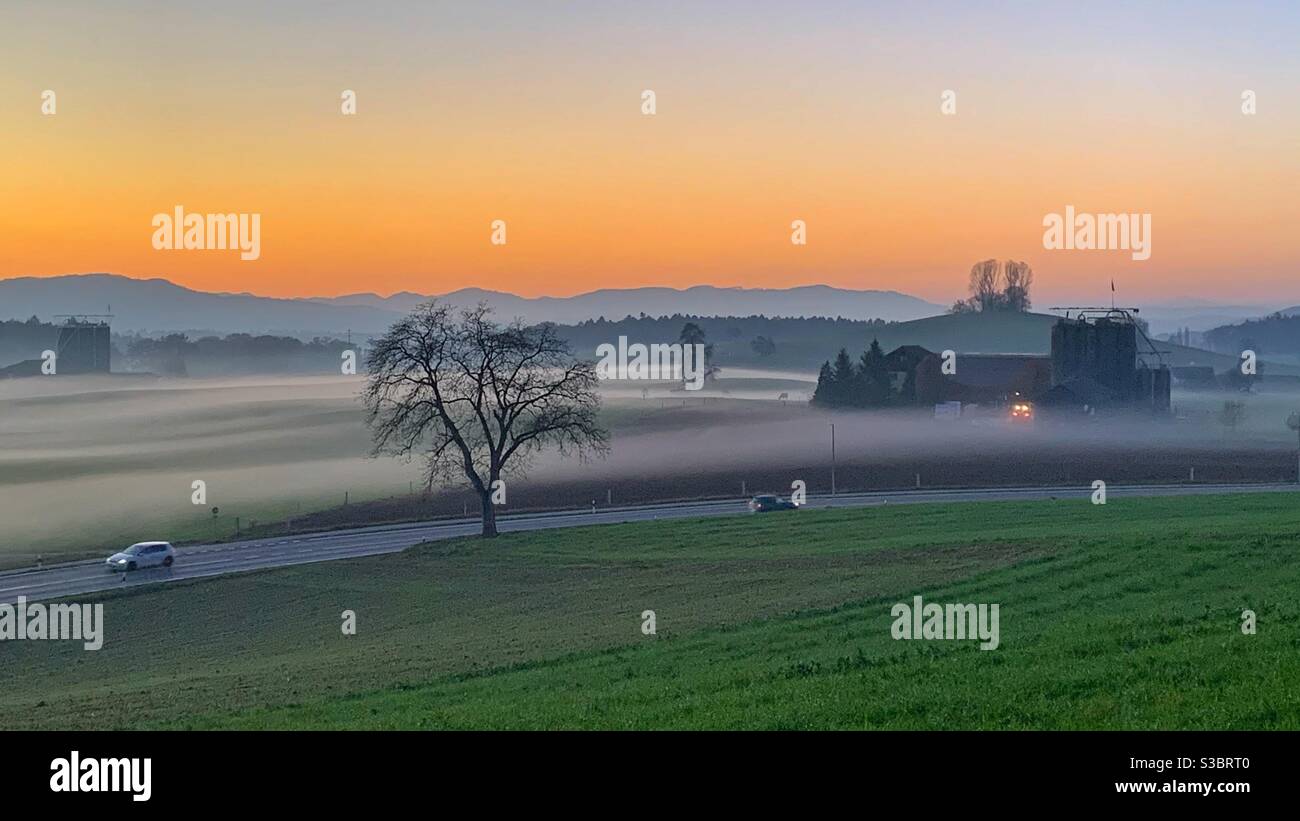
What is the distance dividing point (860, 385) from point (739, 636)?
4351 inches

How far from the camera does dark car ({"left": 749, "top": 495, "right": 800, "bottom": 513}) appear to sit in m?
61.8

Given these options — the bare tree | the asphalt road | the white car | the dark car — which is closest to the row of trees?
the asphalt road

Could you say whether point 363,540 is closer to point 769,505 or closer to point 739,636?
point 769,505

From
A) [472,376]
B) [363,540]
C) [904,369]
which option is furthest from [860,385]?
[363,540]

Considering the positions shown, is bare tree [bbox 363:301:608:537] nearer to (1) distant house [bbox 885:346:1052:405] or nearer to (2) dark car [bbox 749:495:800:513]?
(2) dark car [bbox 749:495:800:513]

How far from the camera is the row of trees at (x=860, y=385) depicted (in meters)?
130

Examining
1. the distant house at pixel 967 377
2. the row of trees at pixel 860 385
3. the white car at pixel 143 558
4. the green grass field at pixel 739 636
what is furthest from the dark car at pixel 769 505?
the row of trees at pixel 860 385

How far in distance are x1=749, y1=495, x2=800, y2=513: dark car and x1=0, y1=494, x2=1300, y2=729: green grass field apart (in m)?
11.4

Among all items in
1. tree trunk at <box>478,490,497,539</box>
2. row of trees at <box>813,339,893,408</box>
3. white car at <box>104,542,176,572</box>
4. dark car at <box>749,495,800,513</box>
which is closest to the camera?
white car at <box>104,542,176,572</box>

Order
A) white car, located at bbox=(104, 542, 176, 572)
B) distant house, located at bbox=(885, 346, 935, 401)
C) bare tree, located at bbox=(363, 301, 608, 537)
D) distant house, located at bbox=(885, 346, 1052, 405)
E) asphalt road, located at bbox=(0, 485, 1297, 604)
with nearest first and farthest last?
1. asphalt road, located at bbox=(0, 485, 1297, 604)
2. white car, located at bbox=(104, 542, 176, 572)
3. bare tree, located at bbox=(363, 301, 608, 537)
4. distant house, located at bbox=(885, 346, 1052, 405)
5. distant house, located at bbox=(885, 346, 935, 401)

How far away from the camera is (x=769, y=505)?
204ft

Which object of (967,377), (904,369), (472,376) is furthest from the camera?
(904,369)

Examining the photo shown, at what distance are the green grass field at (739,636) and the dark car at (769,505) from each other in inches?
451
